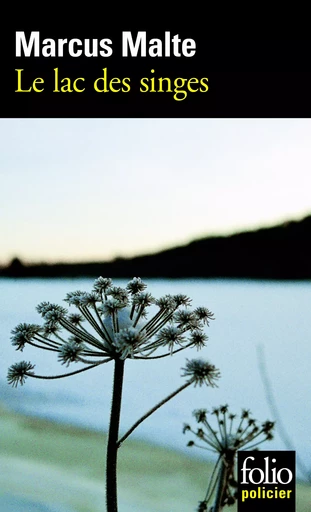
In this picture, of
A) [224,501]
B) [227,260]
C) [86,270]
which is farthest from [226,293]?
[224,501]

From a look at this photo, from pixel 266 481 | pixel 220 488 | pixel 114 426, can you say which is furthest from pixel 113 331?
pixel 266 481

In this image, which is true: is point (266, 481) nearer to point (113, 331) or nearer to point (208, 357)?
point (208, 357)

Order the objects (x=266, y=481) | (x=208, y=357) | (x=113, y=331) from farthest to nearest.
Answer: (x=208, y=357) < (x=266, y=481) < (x=113, y=331)

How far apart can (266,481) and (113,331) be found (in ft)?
1.37

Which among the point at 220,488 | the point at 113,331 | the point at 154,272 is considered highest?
the point at 154,272

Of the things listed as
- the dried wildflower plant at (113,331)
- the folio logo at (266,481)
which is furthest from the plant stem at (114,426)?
the folio logo at (266,481)

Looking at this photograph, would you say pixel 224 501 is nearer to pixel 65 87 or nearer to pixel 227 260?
pixel 227 260

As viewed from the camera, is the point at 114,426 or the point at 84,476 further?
the point at 84,476

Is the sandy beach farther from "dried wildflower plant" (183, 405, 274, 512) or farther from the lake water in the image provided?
"dried wildflower plant" (183, 405, 274, 512)

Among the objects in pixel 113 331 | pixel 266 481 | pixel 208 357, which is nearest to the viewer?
pixel 113 331

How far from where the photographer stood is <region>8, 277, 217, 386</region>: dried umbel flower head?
2.56ft

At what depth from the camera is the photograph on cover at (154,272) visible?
1011 mm

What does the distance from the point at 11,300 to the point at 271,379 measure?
578mm

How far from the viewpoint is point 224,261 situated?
1100 millimetres
